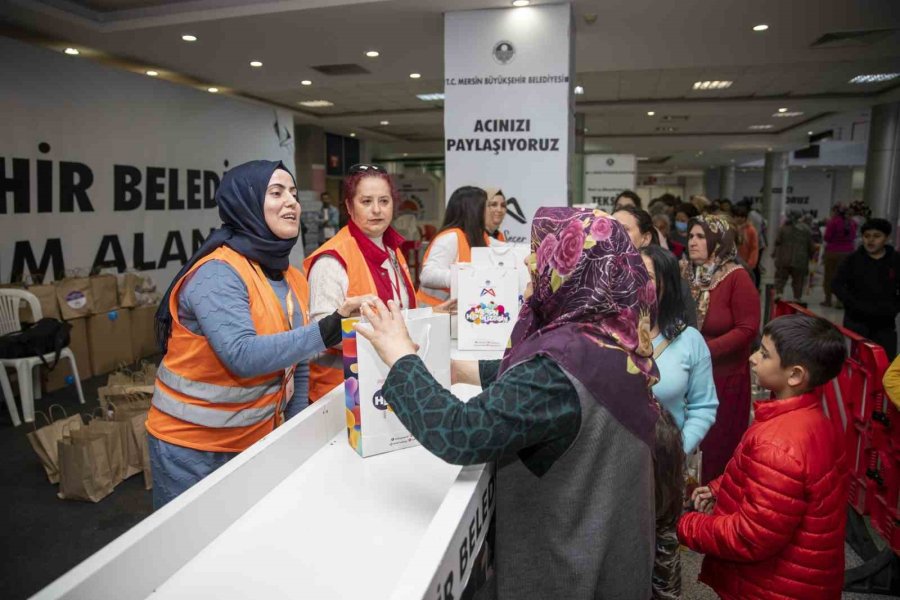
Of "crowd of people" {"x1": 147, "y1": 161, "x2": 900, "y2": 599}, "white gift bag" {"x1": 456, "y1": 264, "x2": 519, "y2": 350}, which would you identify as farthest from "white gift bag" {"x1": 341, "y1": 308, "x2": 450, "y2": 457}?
"white gift bag" {"x1": 456, "y1": 264, "x2": 519, "y2": 350}

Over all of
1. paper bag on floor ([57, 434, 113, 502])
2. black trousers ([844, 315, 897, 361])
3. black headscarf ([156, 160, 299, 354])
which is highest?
black headscarf ([156, 160, 299, 354])

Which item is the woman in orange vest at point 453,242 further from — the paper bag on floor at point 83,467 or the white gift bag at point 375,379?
→ the paper bag on floor at point 83,467

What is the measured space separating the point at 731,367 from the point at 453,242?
157cm

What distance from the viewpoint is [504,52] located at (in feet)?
16.5

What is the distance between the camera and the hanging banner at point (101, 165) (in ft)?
19.2

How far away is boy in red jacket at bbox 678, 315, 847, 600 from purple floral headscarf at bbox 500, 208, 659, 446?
61cm

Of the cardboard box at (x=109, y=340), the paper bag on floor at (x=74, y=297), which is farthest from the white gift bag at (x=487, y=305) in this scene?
the cardboard box at (x=109, y=340)

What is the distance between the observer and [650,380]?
3.92ft

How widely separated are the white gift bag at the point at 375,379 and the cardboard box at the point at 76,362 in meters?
5.00

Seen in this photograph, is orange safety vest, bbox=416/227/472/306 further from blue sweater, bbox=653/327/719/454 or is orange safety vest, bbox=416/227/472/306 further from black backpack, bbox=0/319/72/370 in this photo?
black backpack, bbox=0/319/72/370

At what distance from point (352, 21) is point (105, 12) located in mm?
2362

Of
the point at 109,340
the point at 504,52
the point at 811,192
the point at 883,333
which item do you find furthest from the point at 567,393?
the point at 811,192

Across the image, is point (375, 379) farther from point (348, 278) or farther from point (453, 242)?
point (453, 242)

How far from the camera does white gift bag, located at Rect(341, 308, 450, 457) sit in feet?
4.63
